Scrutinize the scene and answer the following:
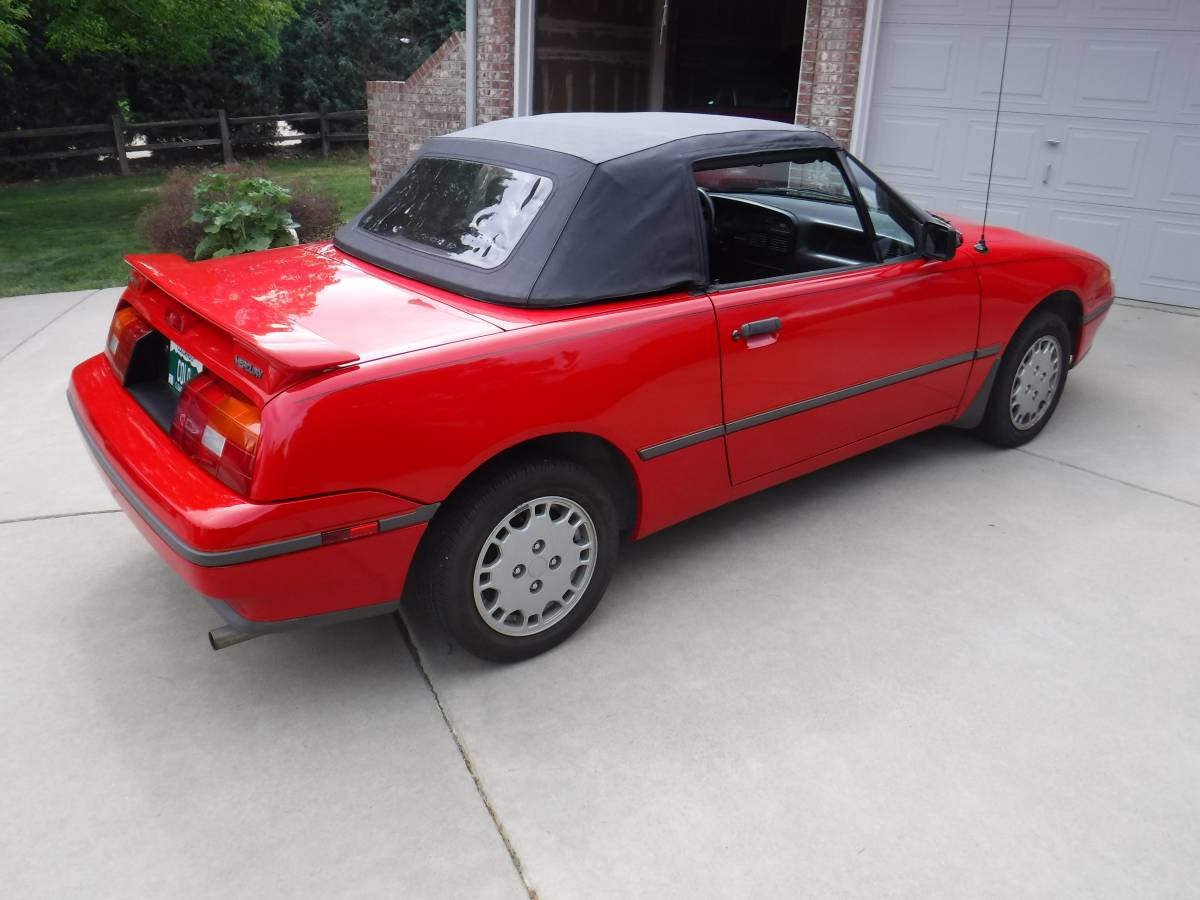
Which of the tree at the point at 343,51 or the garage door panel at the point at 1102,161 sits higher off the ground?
the tree at the point at 343,51

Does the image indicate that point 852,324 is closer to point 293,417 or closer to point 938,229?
point 938,229

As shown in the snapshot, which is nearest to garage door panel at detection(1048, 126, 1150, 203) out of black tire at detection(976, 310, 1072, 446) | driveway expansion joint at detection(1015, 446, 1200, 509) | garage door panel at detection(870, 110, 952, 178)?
garage door panel at detection(870, 110, 952, 178)

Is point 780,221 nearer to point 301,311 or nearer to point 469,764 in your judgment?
point 301,311

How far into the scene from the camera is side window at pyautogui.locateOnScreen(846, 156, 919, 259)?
408 cm

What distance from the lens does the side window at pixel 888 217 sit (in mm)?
4085

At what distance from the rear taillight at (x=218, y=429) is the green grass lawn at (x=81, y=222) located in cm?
654

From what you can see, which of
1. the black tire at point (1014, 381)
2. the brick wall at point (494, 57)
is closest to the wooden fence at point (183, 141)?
the brick wall at point (494, 57)

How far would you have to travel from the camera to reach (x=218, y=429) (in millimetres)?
2727

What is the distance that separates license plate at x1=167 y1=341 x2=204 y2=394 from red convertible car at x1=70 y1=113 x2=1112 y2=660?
0.02 m

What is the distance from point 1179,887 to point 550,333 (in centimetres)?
218

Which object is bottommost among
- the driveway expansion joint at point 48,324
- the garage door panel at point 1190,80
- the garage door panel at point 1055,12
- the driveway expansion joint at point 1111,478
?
the driveway expansion joint at point 48,324

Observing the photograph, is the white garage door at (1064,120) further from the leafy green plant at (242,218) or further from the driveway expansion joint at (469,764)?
the driveway expansion joint at (469,764)

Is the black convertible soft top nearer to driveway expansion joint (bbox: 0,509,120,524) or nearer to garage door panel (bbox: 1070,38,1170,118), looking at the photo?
driveway expansion joint (bbox: 0,509,120,524)

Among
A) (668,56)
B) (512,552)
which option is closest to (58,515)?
(512,552)
